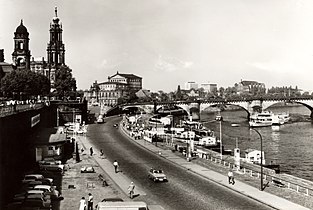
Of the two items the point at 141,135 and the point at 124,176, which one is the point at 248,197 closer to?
the point at 124,176

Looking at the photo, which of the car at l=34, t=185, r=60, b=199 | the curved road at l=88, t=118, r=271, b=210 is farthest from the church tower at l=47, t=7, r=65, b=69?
the car at l=34, t=185, r=60, b=199

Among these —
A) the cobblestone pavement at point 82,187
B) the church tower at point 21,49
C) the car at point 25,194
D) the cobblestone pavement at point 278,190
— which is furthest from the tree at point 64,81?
the car at point 25,194

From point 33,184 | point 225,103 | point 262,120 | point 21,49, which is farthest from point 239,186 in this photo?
point 225,103

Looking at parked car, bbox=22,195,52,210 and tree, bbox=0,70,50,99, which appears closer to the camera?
parked car, bbox=22,195,52,210

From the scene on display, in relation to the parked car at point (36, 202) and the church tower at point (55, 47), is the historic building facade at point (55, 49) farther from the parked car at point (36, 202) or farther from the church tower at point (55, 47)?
the parked car at point (36, 202)

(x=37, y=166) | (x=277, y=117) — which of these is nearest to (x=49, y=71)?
(x=277, y=117)

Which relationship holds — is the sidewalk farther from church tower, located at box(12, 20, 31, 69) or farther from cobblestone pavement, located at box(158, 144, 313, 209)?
church tower, located at box(12, 20, 31, 69)

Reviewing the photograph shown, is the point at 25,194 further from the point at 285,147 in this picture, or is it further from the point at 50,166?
the point at 285,147

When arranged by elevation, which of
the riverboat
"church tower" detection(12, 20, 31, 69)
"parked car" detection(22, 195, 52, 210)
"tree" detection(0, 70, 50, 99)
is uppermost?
"church tower" detection(12, 20, 31, 69)
